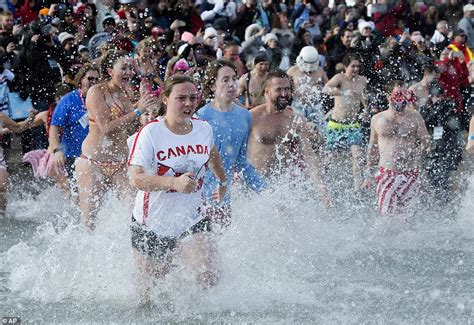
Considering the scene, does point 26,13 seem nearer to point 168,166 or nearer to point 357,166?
point 357,166

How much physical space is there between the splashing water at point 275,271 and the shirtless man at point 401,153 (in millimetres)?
207

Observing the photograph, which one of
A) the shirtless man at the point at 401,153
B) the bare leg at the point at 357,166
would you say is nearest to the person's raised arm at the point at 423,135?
the shirtless man at the point at 401,153

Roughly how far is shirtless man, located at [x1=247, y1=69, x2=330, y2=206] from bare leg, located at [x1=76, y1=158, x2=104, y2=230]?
1251 mm

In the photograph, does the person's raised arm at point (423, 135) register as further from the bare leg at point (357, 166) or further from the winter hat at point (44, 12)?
the winter hat at point (44, 12)

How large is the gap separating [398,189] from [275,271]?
219cm

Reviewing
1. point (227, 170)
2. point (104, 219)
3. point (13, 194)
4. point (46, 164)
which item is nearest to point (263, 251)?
point (227, 170)

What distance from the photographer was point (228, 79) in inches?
280

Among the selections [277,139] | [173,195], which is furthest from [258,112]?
[173,195]

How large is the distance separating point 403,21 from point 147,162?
11.9 metres

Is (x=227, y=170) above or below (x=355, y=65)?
below

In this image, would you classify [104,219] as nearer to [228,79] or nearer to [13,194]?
[228,79]

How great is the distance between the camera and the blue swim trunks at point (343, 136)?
11.2m

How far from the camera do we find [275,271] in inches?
275

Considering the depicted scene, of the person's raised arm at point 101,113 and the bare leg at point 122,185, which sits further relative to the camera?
the bare leg at point 122,185
